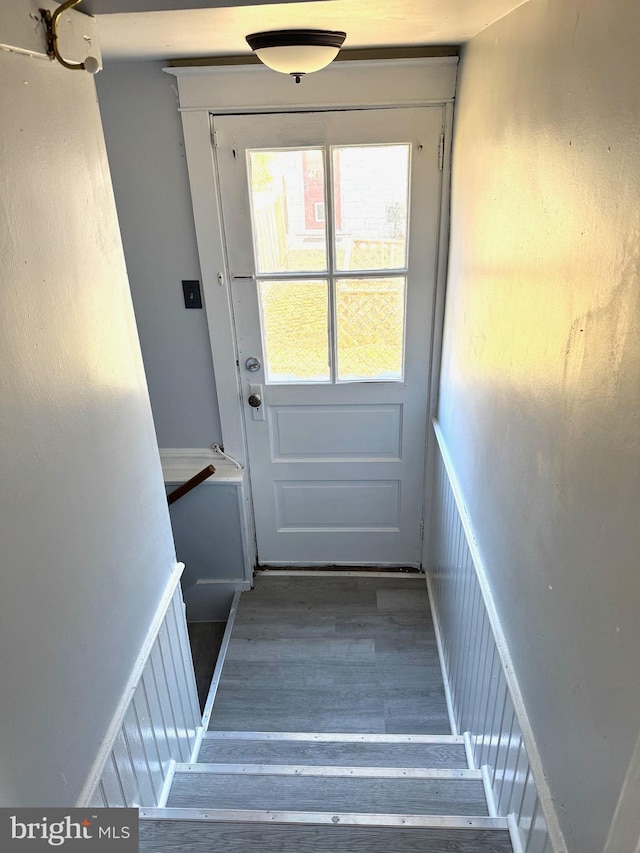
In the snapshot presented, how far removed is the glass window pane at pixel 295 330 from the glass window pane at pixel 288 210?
0.09 m

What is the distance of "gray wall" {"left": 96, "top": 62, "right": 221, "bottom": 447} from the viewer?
2205 millimetres

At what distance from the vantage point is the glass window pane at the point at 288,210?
2.30 m

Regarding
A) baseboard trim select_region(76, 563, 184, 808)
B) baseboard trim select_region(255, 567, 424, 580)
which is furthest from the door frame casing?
baseboard trim select_region(255, 567, 424, 580)

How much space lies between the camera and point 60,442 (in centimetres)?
115

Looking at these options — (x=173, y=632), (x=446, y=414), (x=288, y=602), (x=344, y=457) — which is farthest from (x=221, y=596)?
(x=446, y=414)

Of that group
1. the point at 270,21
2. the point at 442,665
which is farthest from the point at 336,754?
the point at 270,21

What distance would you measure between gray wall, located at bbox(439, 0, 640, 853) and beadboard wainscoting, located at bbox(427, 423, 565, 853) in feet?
0.27

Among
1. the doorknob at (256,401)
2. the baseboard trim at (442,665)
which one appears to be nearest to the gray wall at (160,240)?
the doorknob at (256,401)

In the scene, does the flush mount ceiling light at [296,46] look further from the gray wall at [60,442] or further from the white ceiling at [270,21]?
the gray wall at [60,442]

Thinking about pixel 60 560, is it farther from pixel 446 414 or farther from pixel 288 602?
pixel 288 602

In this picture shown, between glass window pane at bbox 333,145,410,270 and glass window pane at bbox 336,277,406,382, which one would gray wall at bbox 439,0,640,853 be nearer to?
glass window pane at bbox 333,145,410,270

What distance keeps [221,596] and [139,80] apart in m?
2.30

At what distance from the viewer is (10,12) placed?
1.00 metres

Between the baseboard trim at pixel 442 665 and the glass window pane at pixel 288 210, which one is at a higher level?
the glass window pane at pixel 288 210
